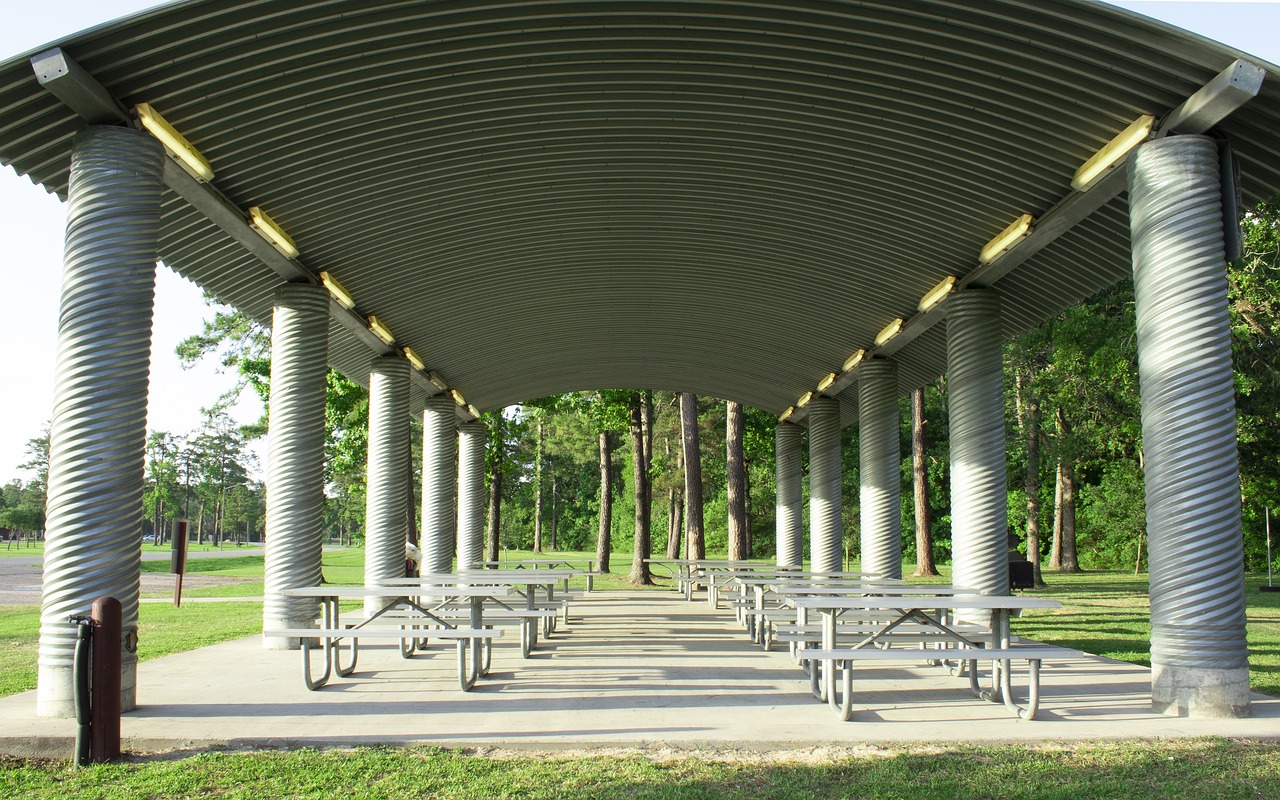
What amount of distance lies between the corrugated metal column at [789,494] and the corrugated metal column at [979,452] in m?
9.17

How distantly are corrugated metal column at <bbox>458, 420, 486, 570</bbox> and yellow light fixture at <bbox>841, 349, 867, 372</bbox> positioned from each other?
8341 millimetres

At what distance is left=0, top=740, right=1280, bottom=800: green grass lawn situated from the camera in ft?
14.3

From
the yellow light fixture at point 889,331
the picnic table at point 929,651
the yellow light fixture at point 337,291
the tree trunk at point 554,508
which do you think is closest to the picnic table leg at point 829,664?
the picnic table at point 929,651

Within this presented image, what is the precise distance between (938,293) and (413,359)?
26.0 ft

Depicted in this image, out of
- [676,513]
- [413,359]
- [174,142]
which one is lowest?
[676,513]

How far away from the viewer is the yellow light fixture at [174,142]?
21.7 feet

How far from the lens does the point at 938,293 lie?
11328 mm

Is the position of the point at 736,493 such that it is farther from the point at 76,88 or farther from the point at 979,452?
the point at 76,88

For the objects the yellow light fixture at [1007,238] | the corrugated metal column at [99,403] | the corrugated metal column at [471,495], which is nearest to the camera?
the corrugated metal column at [99,403]

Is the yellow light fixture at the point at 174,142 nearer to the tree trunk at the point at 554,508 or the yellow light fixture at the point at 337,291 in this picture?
the yellow light fixture at the point at 337,291

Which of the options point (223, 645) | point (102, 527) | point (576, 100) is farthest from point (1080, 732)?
point (223, 645)

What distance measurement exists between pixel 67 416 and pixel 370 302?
5.90 m

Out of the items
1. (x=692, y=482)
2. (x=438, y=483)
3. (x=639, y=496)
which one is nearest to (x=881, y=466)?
(x=438, y=483)

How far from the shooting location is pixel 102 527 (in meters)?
6.08
